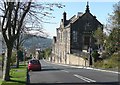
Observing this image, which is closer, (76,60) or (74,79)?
(74,79)

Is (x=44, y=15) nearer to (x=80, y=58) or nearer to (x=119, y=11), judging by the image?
(x=119, y=11)

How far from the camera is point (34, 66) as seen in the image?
146 ft

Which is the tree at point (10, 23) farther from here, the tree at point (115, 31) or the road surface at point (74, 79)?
the tree at point (115, 31)

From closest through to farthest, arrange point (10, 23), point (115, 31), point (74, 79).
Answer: point (10, 23) → point (74, 79) → point (115, 31)

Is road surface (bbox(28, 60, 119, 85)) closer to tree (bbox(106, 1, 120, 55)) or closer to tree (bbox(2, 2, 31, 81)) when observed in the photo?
tree (bbox(2, 2, 31, 81))

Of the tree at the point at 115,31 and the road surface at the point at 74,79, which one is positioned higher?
the tree at the point at 115,31

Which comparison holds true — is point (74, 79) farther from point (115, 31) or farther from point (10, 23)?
point (115, 31)

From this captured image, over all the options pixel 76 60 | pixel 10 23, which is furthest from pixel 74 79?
pixel 76 60

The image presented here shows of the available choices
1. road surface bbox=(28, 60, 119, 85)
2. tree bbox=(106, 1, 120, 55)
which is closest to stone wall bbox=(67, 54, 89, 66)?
tree bbox=(106, 1, 120, 55)

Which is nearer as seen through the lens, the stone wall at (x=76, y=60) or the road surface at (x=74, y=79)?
the road surface at (x=74, y=79)

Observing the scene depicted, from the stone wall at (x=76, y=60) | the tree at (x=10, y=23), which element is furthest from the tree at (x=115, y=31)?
the tree at (x=10, y=23)

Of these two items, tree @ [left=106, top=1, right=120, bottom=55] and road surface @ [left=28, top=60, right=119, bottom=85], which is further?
tree @ [left=106, top=1, right=120, bottom=55]

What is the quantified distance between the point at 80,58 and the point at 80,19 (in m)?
20.8

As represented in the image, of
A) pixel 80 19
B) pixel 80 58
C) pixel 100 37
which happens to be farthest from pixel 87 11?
pixel 100 37
